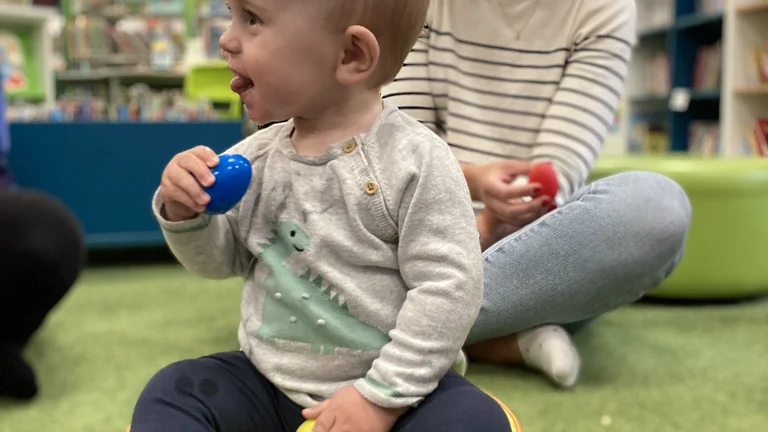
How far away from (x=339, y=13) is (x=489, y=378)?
62 cm

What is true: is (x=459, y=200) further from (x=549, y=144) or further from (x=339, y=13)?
(x=549, y=144)

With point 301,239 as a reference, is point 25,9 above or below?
below

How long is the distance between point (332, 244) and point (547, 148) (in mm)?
471

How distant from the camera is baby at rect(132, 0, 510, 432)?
50 centimetres

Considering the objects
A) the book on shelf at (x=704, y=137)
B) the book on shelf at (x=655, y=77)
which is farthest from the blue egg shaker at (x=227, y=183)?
the book on shelf at (x=655, y=77)

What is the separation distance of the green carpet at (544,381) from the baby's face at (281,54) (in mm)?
469

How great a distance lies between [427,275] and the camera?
51cm

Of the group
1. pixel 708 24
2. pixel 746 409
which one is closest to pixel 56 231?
pixel 746 409

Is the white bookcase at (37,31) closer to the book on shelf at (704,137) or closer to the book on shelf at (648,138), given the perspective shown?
the book on shelf at (704,137)

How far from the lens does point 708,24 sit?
3211mm

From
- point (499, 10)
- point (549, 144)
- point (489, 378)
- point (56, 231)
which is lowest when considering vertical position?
point (489, 378)

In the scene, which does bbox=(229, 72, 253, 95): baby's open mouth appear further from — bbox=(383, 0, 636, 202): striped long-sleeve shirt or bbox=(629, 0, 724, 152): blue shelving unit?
bbox=(629, 0, 724, 152): blue shelving unit

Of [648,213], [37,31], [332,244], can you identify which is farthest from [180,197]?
[37,31]

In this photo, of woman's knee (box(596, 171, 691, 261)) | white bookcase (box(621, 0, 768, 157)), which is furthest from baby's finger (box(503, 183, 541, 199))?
white bookcase (box(621, 0, 768, 157))
